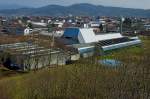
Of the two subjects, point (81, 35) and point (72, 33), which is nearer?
point (81, 35)

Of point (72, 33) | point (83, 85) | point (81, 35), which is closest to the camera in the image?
point (83, 85)

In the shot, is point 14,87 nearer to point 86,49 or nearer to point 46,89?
point 46,89

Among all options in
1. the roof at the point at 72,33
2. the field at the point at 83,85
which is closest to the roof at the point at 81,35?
the roof at the point at 72,33

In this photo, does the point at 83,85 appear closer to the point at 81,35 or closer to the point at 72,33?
the point at 81,35

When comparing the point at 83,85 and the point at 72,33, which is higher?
the point at 72,33

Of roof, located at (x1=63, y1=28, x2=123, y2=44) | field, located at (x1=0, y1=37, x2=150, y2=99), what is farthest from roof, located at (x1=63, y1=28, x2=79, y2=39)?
field, located at (x1=0, y1=37, x2=150, y2=99)

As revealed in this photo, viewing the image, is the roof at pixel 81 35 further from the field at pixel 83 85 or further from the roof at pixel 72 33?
the field at pixel 83 85

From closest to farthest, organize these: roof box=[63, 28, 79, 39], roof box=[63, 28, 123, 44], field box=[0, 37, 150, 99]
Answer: field box=[0, 37, 150, 99]
roof box=[63, 28, 123, 44]
roof box=[63, 28, 79, 39]

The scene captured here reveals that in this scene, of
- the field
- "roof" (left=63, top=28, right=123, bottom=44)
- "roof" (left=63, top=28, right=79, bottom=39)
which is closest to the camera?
the field

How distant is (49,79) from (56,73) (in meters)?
0.99

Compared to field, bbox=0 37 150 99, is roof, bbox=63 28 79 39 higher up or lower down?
higher up

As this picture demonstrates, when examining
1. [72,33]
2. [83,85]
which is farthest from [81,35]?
[83,85]

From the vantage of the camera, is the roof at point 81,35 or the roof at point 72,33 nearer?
the roof at point 81,35

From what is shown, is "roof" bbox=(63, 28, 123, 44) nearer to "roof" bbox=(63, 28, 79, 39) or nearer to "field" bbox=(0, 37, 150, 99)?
"roof" bbox=(63, 28, 79, 39)
